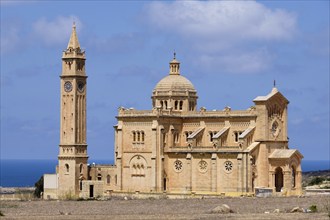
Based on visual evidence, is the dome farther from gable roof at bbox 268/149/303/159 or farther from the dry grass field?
the dry grass field

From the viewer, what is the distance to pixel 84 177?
356ft

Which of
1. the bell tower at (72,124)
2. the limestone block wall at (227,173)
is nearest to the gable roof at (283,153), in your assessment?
the limestone block wall at (227,173)

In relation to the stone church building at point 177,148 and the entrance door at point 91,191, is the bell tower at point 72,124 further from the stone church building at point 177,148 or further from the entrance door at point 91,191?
the entrance door at point 91,191

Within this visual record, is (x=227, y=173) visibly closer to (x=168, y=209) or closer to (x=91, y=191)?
(x=91, y=191)

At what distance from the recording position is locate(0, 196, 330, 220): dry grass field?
239 feet

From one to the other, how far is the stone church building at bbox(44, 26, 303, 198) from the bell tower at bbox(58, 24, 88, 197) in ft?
0.30

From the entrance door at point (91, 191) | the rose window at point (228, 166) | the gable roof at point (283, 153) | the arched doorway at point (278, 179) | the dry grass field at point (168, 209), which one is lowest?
the dry grass field at point (168, 209)

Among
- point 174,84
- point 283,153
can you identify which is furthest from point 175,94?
point 283,153

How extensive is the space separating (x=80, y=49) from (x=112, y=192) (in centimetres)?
1374

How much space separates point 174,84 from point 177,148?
24.8 ft

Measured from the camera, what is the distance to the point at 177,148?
349ft

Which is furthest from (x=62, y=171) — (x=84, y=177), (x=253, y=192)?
(x=253, y=192)

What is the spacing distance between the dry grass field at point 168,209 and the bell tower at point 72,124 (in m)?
11.3

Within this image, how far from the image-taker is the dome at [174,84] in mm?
110938
